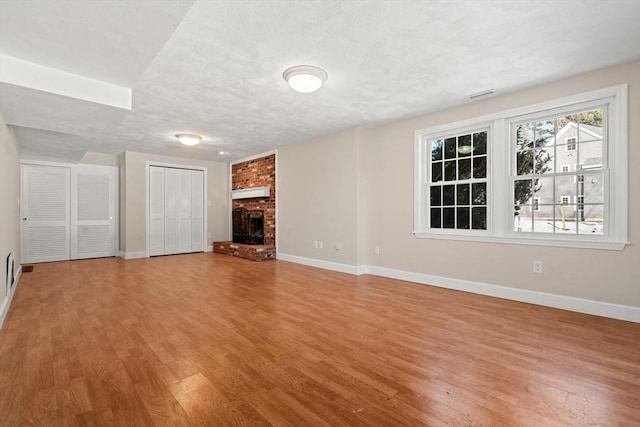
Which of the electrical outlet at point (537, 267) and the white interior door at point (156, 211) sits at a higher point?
the white interior door at point (156, 211)

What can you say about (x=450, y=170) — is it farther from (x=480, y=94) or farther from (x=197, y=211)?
(x=197, y=211)

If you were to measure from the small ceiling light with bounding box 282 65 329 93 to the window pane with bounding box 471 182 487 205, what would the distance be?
2.48 metres

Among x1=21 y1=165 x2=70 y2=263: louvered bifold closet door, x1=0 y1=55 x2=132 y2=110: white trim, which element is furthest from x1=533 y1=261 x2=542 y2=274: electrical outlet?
x1=21 y1=165 x2=70 y2=263: louvered bifold closet door

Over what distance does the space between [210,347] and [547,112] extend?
4236mm

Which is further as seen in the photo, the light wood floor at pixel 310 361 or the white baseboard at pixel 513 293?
the white baseboard at pixel 513 293

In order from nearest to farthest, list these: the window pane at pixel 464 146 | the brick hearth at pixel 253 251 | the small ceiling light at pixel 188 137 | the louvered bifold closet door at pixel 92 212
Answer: the window pane at pixel 464 146
the small ceiling light at pixel 188 137
the brick hearth at pixel 253 251
the louvered bifold closet door at pixel 92 212

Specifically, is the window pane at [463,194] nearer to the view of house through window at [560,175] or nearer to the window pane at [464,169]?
the window pane at [464,169]

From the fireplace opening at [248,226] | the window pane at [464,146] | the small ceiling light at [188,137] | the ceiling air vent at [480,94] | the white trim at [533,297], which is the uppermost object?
the ceiling air vent at [480,94]

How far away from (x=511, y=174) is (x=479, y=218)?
0.67 m

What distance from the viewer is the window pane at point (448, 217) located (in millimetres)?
4312

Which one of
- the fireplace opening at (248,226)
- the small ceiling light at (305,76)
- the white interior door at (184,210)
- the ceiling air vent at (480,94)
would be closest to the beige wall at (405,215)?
the ceiling air vent at (480,94)

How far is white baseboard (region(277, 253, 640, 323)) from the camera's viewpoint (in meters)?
3.01

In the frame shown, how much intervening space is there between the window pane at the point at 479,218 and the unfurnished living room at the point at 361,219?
2cm

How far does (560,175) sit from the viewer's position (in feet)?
11.3
